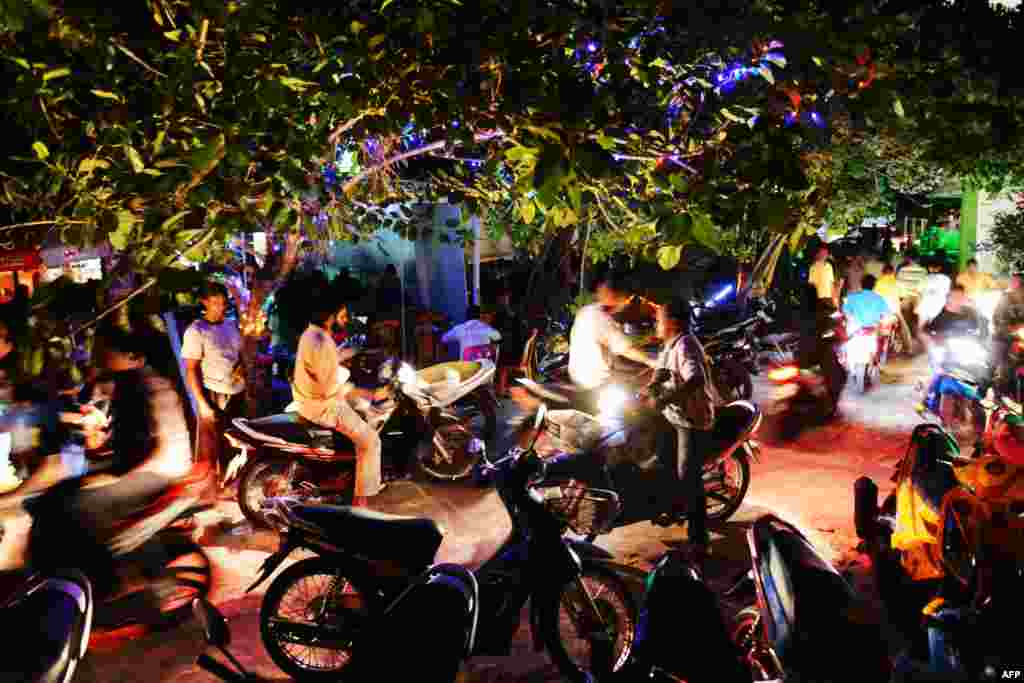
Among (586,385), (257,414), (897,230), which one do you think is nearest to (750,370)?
(586,385)

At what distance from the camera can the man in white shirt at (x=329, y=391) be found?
6.51 m

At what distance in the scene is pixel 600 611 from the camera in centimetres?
459

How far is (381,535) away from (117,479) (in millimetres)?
1740

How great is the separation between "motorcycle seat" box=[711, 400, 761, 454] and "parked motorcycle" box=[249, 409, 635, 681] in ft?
7.70

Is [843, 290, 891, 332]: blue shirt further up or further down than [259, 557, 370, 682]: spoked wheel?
further up

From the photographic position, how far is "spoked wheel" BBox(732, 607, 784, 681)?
4.09 metres

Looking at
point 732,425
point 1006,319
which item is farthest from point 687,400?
point 1006,319

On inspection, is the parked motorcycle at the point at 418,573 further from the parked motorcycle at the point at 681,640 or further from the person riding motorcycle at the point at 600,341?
the person riding motorcycle at the point at 600,341

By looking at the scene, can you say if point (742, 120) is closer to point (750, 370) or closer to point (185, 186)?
point (185, 186)

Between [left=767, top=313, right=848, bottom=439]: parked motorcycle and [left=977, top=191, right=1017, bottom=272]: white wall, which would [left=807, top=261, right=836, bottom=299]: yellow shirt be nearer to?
[left=767, top=313, right=848, bottom=439]: parked motorcycle

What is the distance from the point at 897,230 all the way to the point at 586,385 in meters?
23.7

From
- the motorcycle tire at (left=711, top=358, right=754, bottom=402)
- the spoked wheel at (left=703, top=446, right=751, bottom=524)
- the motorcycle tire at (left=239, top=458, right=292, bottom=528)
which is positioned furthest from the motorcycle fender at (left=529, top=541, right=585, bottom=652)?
the motorcycle tire at (left=711, top=358, right=754, bottom=402)

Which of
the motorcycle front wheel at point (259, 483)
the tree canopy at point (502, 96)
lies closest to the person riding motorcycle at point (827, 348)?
the tree canopy at point (502, 96)

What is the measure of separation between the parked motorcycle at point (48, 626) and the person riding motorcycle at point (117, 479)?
2.78 feet
